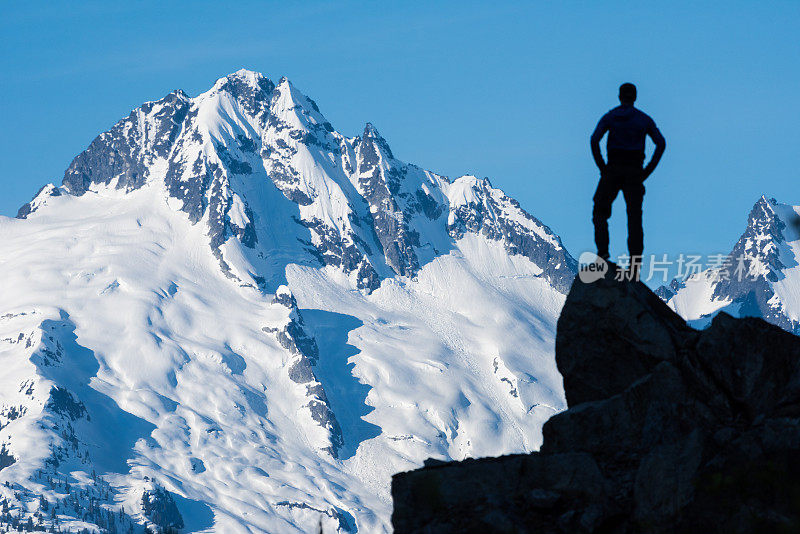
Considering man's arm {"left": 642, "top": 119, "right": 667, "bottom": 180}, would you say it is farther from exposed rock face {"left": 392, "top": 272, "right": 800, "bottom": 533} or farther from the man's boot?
exposed rock face {"left": 392, "top": 272, "right": 800, "bottom": 533}

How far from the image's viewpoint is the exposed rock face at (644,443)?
18.9m

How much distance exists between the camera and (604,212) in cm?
2541

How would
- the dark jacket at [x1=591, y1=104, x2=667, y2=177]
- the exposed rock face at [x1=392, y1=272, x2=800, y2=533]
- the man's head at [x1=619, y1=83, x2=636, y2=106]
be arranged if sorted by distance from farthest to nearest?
the man's head at [x1=619, y1=83, x2=636, y2=106] < the dark jacket at [x1=591, y1=104, x2=667, y2=177] < the exposed rock face at [x1=392, y1=272, x2=800, y2=533]

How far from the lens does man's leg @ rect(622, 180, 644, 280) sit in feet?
81.7

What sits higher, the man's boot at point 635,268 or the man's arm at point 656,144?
the man's arm at point 656,144

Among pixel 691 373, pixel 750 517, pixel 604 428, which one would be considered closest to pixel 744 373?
pixel 691 373

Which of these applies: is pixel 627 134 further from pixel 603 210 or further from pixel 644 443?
pixel 644 443

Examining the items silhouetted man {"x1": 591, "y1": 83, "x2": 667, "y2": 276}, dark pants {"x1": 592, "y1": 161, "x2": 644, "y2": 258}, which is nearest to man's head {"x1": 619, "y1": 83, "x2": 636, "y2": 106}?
silhouetted man {"x1": 591, "y1": 83, "x2": 667, "y2": 276}

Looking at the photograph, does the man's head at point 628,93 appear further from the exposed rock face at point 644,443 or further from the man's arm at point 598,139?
the exposed rock face at point 644,443

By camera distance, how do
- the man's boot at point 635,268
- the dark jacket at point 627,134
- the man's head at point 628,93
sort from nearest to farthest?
the man's boot at point 635,268 < the dark jacket at point 627,134 < the man's head at point 628,93

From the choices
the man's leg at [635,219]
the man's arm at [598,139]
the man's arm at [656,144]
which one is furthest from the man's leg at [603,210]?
the man's arm at [656,144]

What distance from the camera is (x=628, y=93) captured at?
2492cm

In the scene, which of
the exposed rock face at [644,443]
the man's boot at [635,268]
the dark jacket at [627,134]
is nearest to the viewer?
the exposed rock face at [644,443]

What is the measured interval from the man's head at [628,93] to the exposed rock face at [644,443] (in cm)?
376
